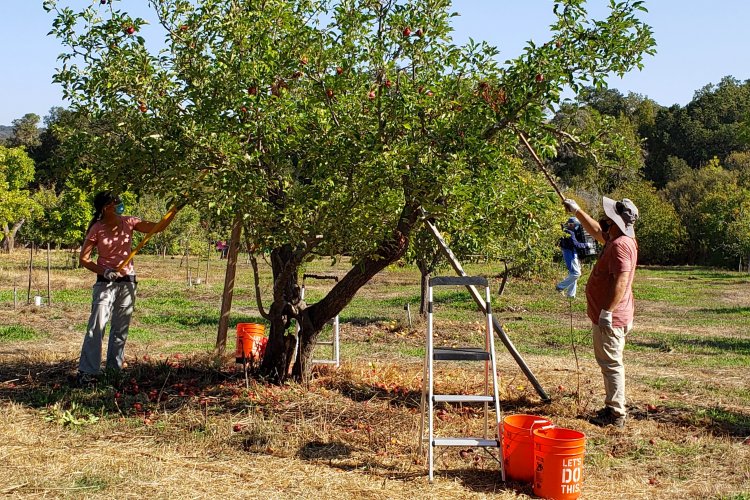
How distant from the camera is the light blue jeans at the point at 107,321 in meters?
7.39

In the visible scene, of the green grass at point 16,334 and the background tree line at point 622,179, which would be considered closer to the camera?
the background tree line at point 622,179

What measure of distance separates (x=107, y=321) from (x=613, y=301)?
192 inches

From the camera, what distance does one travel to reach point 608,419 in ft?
22.1

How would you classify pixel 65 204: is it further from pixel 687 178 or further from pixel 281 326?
pixel 687 178

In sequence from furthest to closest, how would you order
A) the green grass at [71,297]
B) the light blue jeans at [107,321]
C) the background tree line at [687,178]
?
the background tree line at [687,178]
the green grass at [71,297]
the light blue jeans at [107,321]

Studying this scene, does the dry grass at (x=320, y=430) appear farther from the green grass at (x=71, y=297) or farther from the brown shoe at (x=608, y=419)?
the green grass at (x=71, y=297)

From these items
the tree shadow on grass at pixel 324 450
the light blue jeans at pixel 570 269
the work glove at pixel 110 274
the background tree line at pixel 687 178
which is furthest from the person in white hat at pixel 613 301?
the background tree line at pixel 687 178

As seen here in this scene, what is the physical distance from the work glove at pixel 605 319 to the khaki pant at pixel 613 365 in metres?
0.04

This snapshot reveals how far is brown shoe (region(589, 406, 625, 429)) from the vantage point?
6676mm

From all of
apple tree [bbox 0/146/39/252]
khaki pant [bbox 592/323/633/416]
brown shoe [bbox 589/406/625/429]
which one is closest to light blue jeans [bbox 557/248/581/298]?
khaki pant [bbox 592/323/633/416]

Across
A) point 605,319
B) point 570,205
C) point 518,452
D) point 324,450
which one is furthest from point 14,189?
point 518,452

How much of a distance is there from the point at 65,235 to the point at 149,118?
16312 mm

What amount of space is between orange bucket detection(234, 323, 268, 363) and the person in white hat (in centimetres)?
360

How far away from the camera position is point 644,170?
60.7 m
